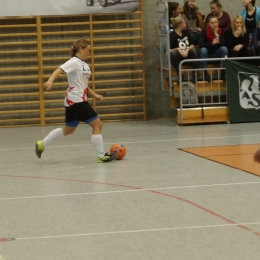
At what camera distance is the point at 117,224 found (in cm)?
575

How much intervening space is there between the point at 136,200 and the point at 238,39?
6626 mm

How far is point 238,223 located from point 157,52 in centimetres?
857

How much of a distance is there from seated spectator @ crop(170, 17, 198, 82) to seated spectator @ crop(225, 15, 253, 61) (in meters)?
0.68

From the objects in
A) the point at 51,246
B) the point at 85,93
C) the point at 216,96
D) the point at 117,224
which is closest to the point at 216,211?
the point at 117,224

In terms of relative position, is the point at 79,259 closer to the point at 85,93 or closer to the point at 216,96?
the point at 85,93

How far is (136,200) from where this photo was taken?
668 centimetres

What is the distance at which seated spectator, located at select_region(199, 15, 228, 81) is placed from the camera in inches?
495

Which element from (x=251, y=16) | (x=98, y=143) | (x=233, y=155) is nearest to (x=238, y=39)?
(x=251, y=16)

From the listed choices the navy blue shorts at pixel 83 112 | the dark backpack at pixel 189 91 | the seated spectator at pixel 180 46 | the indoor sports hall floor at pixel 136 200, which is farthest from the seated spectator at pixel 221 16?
the navy blue shorts at pixel 83 112

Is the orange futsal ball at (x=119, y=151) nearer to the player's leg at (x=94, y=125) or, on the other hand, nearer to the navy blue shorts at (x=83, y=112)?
the player's leg at (x=94, y=125)

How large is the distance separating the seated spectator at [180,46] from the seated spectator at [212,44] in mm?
182

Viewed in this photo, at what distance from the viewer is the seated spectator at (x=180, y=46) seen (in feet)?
40.9

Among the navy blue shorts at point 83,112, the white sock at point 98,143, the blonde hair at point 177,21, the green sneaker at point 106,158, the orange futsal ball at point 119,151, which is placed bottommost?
the green sneaker at point 106,158

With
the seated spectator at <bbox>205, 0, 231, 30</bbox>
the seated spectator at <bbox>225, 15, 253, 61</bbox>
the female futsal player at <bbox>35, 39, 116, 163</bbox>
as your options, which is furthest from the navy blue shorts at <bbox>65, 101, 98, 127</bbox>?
the seated spectator at <bbox>205, 0, 231, 30</bbox>
